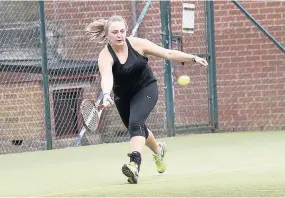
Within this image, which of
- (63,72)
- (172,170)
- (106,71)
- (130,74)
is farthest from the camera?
(63,72)

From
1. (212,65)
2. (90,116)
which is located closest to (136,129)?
(90,116)

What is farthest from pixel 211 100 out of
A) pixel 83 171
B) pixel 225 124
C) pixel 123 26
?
pixel 123 26

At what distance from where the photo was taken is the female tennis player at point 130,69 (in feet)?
27.3

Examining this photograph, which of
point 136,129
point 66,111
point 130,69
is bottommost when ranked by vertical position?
point 66,111

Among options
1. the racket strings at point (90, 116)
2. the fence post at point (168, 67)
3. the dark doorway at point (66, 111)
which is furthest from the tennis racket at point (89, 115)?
the fence post at point (168, 67)

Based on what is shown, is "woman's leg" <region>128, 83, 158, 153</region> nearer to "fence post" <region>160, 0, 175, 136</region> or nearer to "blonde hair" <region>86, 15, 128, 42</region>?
"blonde hair" <region>86, 15, 128, 42</region>

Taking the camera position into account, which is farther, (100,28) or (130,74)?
(100,28)

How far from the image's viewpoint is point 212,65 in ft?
45.2

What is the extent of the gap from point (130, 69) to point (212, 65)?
17.9 ft

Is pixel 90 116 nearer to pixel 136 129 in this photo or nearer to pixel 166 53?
pixel 136 129

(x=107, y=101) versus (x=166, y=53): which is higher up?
(x=166, y=53)

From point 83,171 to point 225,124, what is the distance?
183 inches

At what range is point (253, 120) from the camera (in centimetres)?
1370

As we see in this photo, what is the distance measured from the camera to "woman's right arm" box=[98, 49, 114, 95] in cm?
801
